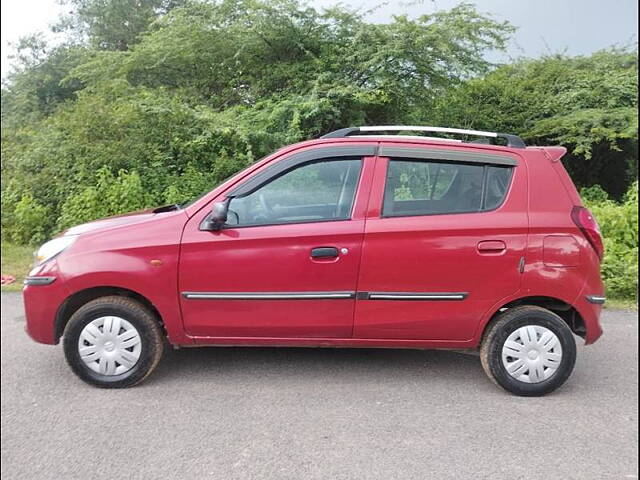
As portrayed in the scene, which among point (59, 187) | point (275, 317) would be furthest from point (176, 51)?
point (275, 317)

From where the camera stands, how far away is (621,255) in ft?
18.2

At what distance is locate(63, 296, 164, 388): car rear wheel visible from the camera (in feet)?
11.0

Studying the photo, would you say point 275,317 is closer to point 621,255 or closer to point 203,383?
point 203,383

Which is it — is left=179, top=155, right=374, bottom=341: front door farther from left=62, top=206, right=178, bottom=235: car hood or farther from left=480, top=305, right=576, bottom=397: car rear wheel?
left=480, top=305, right=576, bottom=397: car rear wheel

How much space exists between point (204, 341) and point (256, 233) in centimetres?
82

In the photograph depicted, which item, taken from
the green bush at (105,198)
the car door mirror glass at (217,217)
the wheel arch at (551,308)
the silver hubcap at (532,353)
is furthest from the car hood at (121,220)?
the silver hubcap at (532,353)

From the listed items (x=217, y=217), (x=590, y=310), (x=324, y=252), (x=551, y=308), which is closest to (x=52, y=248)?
(x=217, y=217)

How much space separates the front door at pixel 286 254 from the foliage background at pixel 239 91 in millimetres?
422

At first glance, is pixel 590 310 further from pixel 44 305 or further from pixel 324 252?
pixel 44 305

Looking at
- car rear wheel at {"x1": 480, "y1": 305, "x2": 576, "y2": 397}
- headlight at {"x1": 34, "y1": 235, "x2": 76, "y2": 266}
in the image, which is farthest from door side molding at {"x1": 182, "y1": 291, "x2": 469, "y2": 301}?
headlight at {"x1": 34, "y1": 235, "x2": 76, "y2": 266}

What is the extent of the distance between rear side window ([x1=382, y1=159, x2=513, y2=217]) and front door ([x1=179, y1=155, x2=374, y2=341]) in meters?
0.18

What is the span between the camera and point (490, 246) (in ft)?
10.4

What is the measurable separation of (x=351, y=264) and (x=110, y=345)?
1652 millimetres

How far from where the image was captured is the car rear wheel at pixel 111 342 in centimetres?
336
